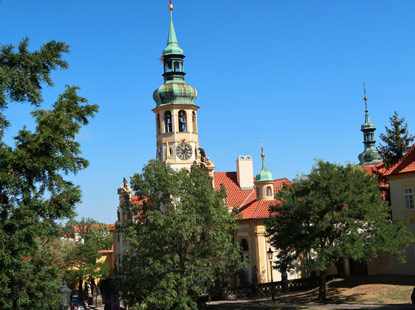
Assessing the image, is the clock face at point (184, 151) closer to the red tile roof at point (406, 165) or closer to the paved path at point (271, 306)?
the paved path at point (271, 306)

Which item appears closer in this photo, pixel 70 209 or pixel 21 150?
pixel 21 150

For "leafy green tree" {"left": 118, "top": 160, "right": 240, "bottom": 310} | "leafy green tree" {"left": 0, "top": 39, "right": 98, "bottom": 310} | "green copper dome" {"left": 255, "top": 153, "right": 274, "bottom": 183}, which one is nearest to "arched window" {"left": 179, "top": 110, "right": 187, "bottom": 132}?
"green copper dome" {"left": 255, "top": 153, "right": 274, "bottom": 183}

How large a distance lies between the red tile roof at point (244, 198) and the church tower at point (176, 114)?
11.1ft

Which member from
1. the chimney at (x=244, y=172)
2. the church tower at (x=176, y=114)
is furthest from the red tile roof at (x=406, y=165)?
the church tower at (x=176, y=114)

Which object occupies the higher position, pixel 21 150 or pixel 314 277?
pixel 21 150

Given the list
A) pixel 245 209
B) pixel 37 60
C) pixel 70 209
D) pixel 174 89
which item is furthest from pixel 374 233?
pixel 174 89

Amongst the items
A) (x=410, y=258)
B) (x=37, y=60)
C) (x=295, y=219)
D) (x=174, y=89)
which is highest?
(x=174, y=89)

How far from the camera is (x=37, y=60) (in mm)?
20641

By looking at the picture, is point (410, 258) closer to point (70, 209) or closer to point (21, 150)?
point (70, 209)

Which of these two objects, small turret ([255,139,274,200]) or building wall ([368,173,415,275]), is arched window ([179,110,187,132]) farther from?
building wall ([368,173,415,275])

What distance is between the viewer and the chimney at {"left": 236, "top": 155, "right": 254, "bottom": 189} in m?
55.2

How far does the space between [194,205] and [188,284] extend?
4878 mm

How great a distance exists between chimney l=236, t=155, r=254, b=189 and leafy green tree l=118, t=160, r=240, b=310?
18.0 m

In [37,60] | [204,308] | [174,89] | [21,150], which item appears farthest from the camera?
[174,89]
